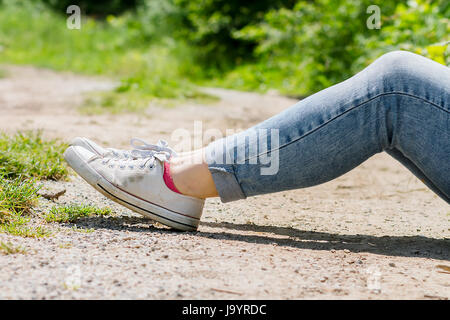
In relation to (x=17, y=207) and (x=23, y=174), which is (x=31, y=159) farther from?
(x=17, y=207)

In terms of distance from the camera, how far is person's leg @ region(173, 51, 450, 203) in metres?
1.58

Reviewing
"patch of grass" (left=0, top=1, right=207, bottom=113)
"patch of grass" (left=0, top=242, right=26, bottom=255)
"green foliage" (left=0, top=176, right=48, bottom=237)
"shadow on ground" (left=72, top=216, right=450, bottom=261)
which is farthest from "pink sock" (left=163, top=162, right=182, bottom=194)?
"patch of grass" (left=0, top=1, right=207, bottom=113)

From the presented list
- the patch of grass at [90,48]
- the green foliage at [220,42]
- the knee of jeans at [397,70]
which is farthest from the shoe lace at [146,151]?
the patch of grass at [90,48]

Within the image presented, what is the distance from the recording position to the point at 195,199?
180cm

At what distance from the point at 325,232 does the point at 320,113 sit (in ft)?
1.92

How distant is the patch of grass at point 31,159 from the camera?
86.9 inches

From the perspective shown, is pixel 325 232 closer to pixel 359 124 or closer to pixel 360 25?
pixel 359 124

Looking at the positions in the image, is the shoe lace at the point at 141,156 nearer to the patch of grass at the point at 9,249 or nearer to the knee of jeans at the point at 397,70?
the patch of grass at the point at 9,249

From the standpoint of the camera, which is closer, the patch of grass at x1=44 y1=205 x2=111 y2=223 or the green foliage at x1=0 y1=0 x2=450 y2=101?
the patch of grass at x1=44 y1=205 x2=111 y2=223

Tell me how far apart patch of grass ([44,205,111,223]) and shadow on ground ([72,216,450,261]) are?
3 cm

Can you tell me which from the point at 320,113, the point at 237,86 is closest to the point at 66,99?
the point at 237,86

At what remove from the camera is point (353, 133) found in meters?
1.60

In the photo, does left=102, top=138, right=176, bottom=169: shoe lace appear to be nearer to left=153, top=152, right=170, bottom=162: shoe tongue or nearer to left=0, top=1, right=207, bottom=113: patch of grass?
left=153, top=152, right=170, bottom=162: shoe tongue
